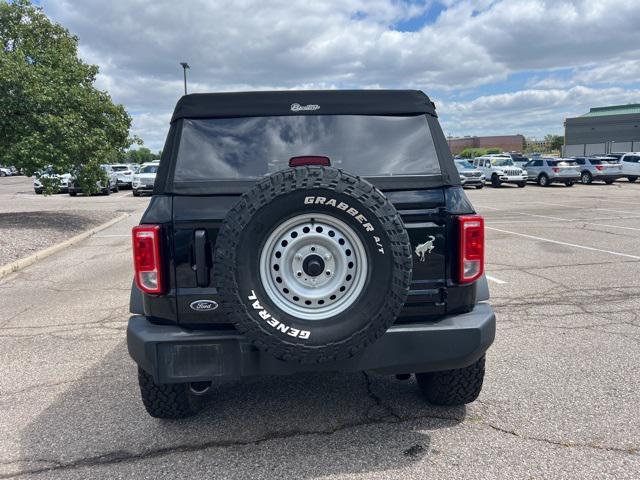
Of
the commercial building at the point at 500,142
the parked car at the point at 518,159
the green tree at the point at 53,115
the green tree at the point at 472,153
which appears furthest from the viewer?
the commercial building at the point at 500,142

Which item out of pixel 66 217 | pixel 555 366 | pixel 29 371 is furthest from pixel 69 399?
pixel 66 217

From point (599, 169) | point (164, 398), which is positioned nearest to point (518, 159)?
point (599, 169)

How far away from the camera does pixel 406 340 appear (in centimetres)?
283

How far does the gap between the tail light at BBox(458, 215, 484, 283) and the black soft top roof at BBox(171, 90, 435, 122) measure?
764mm

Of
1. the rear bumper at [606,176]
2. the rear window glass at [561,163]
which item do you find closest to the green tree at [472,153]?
the rear bumper at [606,176]

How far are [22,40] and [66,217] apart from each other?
18.1ft

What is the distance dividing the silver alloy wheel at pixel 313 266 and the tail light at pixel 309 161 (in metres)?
0.56

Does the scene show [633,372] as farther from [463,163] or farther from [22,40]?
[463,163]

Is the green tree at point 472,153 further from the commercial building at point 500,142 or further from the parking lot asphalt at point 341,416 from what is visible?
the parking lot asphalt at point 341,416

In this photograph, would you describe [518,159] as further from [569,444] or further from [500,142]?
[500,142]

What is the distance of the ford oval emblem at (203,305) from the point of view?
284 cm

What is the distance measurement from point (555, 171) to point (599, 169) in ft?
9.61

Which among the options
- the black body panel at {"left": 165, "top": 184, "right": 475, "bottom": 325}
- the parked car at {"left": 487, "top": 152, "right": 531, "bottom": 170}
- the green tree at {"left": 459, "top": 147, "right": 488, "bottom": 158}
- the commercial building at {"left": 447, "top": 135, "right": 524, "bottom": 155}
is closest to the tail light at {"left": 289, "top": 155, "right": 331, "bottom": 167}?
the black body panel at {"left": 165, "top": 184, "right": 475, "bottom": 325}

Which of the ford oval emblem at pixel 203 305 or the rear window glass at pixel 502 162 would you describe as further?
the rear window glass at pixel 502 162
